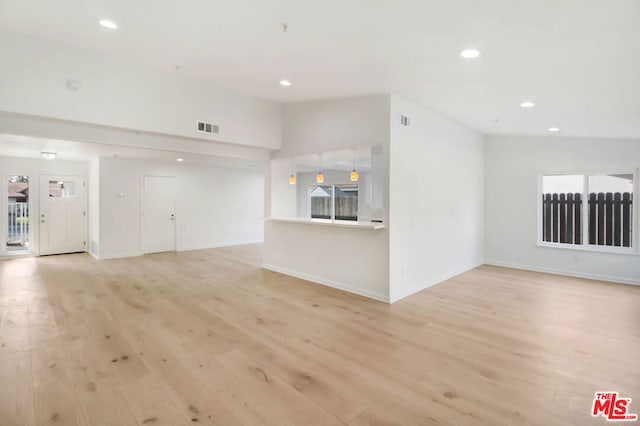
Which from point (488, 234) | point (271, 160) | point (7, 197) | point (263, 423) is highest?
point (271, 160)

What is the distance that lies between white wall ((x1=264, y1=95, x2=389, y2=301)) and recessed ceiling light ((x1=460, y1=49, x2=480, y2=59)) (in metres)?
1.48

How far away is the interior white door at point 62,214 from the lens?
7.95 m

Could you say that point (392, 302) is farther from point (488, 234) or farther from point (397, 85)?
point (488, 234)

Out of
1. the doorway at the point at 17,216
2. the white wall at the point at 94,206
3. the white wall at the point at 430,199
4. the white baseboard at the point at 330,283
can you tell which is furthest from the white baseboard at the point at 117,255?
Answer: the white wall at the point at 430,199

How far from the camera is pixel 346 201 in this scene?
8922 millimetres

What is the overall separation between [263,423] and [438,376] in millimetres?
1405

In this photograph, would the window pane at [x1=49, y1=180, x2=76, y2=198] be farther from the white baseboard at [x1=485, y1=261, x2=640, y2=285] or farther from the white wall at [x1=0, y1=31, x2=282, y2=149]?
the white baseboard at [x1=485, y1=261, x2=640, y2=285]

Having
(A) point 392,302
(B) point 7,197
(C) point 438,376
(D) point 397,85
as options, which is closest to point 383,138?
(D) point 397,85

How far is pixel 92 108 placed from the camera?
3744 mm

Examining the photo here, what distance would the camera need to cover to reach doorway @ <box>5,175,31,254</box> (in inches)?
296

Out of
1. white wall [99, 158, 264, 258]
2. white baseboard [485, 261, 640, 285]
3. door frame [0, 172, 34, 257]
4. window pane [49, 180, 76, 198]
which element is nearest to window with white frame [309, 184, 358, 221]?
white wall [99, 158, 264, 258]

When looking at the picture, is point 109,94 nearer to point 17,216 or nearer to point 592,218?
point 17,216

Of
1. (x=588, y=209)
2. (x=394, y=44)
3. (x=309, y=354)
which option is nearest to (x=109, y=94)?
(x=394, y=44)

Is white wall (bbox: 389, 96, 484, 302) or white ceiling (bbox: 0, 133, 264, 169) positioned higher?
white ceiling (bbox: 0, 133, 264, 169)
